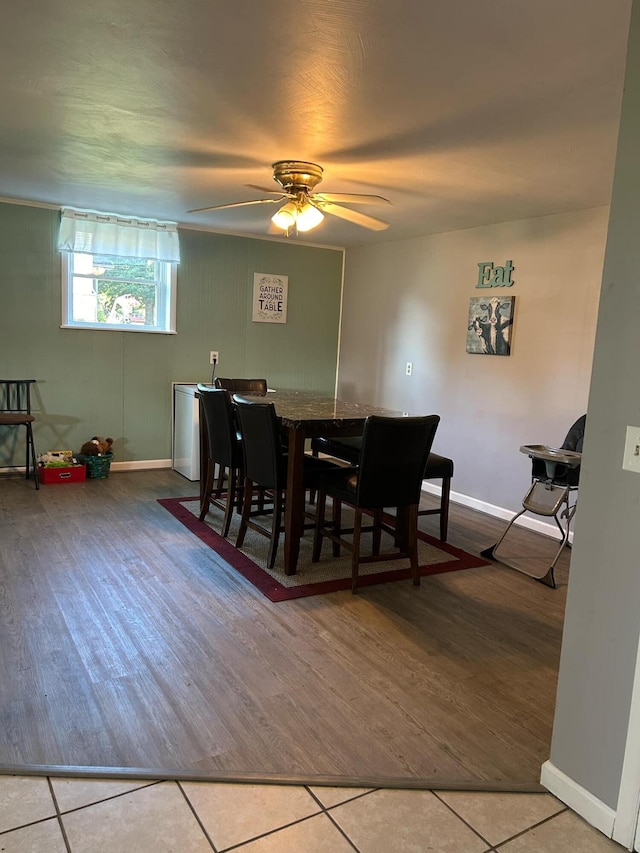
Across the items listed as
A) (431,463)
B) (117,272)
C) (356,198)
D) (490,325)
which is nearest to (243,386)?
(117,272)

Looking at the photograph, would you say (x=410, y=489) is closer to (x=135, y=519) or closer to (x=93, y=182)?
(x=135, y=519)

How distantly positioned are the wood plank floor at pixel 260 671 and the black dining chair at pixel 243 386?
1562 millimetres

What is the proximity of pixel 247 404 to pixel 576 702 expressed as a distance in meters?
2.13

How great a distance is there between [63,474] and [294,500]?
266 centimetres

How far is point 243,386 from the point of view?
4953 millimetres

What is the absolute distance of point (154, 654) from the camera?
7.96 ft

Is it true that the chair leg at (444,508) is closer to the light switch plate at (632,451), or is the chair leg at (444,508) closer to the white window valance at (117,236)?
the light switch plate at (632,451)

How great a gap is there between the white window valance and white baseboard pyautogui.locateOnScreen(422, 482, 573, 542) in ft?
9.93

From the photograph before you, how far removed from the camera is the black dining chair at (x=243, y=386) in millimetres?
4812

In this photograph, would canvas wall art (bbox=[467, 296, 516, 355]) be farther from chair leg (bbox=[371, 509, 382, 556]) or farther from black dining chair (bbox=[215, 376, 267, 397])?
chair leg (bbox=[371, 509, 382, 556])

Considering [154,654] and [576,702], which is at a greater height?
[576,702]

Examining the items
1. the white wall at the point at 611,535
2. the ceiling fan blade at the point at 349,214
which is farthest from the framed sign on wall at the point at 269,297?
the white wall at the point at 611,535

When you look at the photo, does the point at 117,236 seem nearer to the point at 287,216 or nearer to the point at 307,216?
the point at 287,216

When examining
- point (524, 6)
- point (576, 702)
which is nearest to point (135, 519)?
point (576, 702)
